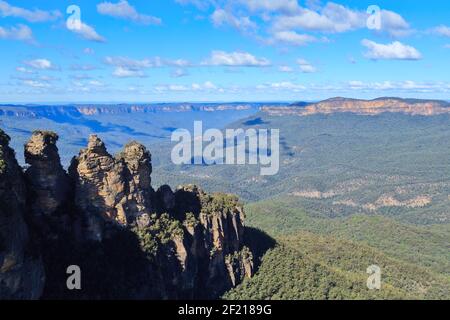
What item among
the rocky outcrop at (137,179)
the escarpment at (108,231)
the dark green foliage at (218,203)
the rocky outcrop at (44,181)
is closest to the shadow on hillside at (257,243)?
the escarpment at (108,231)

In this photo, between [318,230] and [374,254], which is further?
[318,230]

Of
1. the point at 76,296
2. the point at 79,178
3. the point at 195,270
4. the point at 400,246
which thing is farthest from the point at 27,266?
the point at 400,246

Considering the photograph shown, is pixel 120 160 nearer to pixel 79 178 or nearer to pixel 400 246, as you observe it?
pixel 79 178

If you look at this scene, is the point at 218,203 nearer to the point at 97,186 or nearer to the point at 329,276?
the point at 97,186

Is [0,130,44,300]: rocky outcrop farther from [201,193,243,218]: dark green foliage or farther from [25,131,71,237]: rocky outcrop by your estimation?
[201,193,243,218]: dark green foliage

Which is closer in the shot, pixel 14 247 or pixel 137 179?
pixel 14 247

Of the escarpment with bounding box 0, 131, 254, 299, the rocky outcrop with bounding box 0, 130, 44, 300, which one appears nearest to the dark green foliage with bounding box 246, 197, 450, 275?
the escarpment with bounding box 0, 131, 254, 299

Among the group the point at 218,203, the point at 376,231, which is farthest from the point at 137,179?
the point at 376,231
